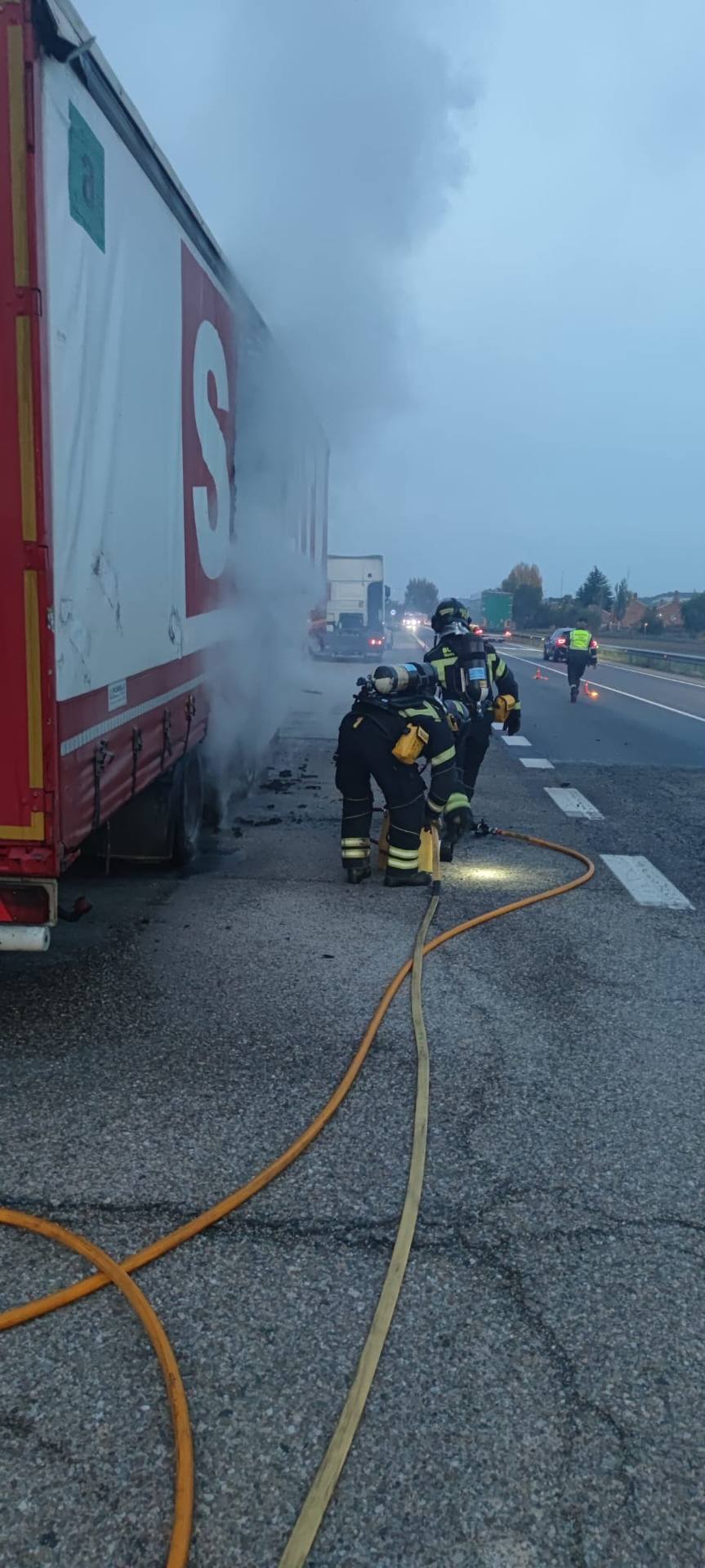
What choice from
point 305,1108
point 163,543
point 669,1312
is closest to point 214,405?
point 163,543

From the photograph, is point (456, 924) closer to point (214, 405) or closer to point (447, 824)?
point (447, 824)

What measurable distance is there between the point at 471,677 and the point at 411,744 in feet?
6.88

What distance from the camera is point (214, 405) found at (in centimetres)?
671

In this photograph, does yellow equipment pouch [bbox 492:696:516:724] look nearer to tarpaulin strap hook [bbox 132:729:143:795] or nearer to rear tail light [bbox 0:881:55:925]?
tarpaulin strap hook [bbox 132:729:143:795]

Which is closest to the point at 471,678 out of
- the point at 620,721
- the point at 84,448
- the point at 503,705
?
the point at 503,705

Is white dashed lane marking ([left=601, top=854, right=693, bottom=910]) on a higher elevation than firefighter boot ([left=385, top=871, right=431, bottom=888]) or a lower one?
lower

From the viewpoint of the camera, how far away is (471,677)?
879 cm

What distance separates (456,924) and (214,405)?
3.52 m

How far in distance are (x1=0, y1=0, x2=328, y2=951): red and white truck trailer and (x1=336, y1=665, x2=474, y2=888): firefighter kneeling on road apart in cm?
129

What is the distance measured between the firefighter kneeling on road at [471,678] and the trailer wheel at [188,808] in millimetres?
2299

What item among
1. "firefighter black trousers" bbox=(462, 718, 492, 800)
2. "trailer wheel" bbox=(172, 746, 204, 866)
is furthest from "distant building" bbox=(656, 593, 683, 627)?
"trailer wheel" bbox=(172, 746, 204, 866)

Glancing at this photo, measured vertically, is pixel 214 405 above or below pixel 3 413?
above

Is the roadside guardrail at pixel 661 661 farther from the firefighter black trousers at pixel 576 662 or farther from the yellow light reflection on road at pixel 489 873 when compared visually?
the yellow light reflection on road at pixel 489 873

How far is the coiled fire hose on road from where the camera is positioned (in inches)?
84.4
